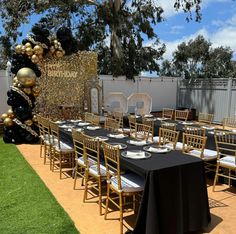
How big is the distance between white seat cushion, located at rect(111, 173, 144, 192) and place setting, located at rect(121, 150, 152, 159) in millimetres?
283

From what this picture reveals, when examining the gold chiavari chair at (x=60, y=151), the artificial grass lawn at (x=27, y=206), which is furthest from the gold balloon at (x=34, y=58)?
the artificial grass lawn at (x=27, y=206)

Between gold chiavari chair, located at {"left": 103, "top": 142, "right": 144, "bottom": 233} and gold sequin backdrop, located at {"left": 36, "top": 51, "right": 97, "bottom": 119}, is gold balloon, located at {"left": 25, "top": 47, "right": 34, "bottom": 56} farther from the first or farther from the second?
gold chiavari chair, located at {"left": 103, "top": 142, "right": 144, "bottom": 233}

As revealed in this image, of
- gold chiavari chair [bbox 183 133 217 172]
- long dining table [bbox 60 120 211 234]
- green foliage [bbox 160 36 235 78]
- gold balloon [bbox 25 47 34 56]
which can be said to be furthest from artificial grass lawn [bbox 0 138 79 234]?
green foliage [bbox 160 36 235 78]

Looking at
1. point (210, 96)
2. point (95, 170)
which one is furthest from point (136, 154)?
point (210, 96)

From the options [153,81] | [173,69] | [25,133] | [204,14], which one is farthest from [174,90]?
[25,133]

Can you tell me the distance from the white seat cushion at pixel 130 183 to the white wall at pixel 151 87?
8578mm

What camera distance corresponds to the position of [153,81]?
13742mm

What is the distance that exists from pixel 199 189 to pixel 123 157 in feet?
3.07

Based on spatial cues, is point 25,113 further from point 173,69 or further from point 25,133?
point 173,69

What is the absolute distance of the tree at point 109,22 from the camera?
12.6 m

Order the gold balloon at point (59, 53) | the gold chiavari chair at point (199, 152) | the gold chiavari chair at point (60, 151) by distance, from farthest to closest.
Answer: the gold balloon at point (59, 53) → the gold chiavari chair at point (60, 151) → the gold chiavari chair at point (199, 152)

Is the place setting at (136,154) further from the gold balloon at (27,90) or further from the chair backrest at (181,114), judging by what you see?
the chair backrest at (181,114)

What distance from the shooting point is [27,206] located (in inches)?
150

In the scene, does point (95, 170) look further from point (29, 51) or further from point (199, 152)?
point (29, 51)
